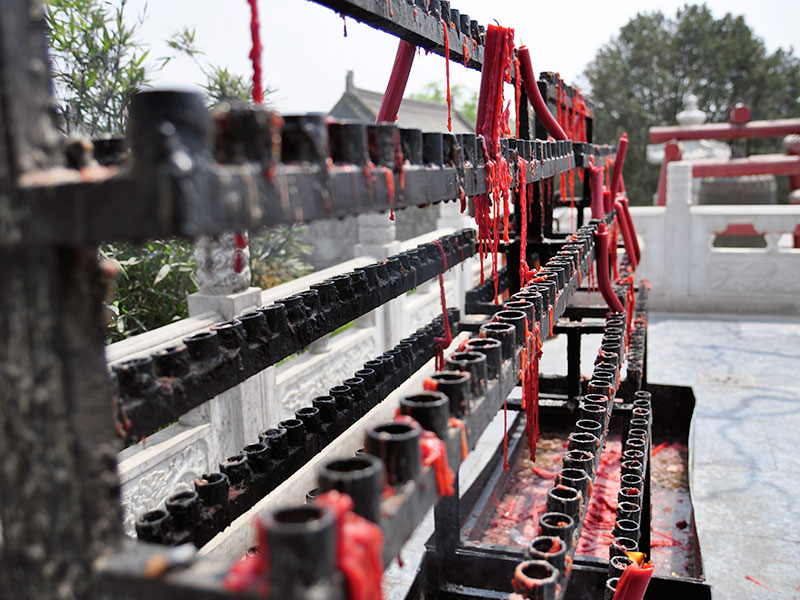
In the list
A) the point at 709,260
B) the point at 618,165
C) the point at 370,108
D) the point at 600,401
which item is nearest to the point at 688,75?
the point at 370,108

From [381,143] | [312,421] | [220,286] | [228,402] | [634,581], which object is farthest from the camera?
[220,286]

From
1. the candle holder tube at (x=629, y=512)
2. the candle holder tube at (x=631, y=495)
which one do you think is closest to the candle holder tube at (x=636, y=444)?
the candle holder tube at (x=631, y=495)

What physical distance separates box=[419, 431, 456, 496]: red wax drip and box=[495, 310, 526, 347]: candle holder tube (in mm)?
745

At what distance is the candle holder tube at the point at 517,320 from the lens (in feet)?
6.75

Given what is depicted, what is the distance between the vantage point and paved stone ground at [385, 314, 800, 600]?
3.75 meters

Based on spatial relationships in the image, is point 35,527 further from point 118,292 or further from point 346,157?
point 118,292

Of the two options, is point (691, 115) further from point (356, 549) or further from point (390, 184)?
point (356, 549)

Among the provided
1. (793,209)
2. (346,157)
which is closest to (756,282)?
(793,209)

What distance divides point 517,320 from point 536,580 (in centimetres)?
71

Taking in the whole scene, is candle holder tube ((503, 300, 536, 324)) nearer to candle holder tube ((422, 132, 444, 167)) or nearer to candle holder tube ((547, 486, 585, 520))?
candle holder tube ((547, 486, 585, 520))

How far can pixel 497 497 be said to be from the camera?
14.8ft

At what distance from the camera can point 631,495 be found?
302cm

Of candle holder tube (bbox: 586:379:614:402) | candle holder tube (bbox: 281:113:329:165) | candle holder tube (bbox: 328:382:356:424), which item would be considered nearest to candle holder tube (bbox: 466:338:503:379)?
candle holder tube (bbox: 281:113:329:165)

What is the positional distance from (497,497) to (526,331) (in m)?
2.65
